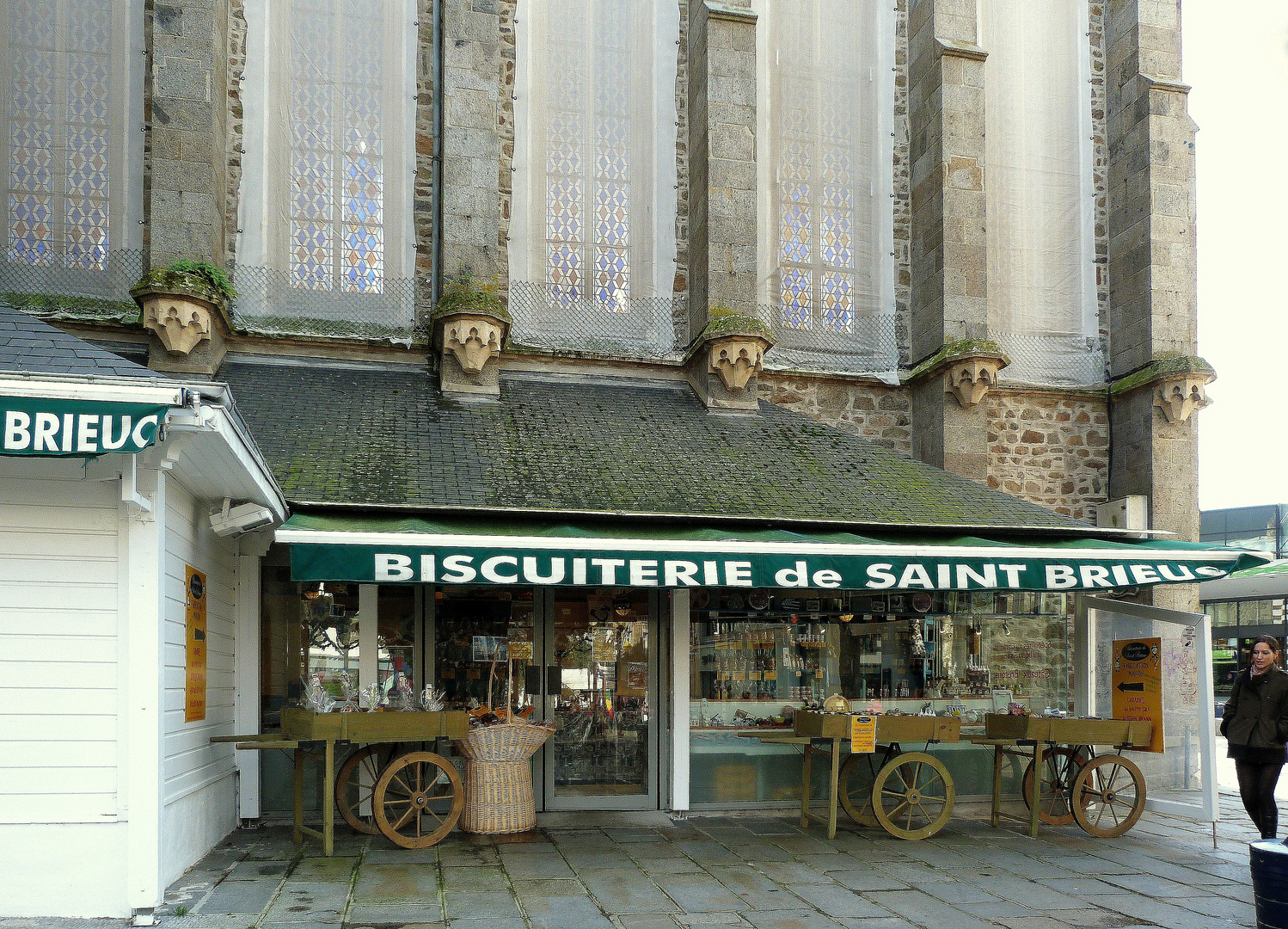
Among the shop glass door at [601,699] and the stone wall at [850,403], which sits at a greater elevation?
the stone wall at [850,403]

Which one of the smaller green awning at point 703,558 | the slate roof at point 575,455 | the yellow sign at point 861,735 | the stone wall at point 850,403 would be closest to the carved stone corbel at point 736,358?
the slate roof at point 575,455

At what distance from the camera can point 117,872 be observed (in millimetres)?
6176

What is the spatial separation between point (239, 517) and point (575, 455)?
3.34m

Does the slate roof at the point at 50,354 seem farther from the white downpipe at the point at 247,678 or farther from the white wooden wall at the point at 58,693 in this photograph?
the white downpipe at the point at 247,678

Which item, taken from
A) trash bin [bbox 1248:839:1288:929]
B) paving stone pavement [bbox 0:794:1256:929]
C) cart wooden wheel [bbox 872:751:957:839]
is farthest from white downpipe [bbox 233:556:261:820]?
trash bin [bbox 1248:839:1288:929]

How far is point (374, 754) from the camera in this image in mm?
9062

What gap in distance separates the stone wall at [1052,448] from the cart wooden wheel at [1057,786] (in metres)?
4.02

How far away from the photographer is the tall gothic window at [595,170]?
494 inches

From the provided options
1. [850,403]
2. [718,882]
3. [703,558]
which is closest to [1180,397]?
[850,403]

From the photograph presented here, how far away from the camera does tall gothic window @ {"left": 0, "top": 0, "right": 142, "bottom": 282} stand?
11344mm

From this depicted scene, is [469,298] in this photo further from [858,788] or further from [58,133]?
[858,788]

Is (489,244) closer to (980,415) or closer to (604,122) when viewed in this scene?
(604,122)

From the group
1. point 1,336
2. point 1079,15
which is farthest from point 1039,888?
point 1079,15

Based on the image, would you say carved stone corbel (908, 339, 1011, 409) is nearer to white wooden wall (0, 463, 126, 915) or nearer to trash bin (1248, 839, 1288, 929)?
trash bin (1248, 839, 1288, 929)
